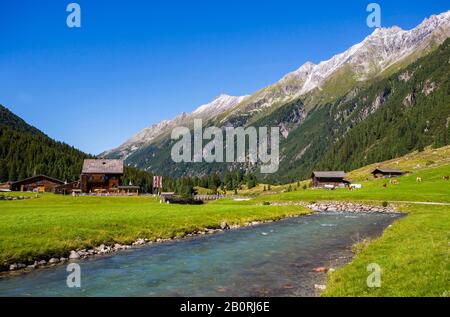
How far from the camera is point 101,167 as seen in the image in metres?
136

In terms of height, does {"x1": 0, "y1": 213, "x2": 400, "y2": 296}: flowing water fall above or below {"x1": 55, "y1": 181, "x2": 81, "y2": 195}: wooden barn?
below

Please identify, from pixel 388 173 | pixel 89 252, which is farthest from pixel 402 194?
pixel 89 252

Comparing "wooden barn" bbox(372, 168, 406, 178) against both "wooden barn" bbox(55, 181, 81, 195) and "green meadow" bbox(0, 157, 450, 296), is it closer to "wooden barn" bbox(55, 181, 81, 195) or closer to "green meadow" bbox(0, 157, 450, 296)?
"green meadow" bbox(0, 157, 450, 296)

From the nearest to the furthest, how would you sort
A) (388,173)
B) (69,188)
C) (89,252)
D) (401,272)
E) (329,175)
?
(401,272), (89,252), (69,188), (329,175), (388,173)

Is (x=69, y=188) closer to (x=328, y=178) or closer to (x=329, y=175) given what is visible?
(x=329, y=175)

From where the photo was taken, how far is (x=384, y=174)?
572ft

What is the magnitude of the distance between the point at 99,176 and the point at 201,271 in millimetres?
116673

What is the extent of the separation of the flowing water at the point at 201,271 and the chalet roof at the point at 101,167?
329 feet

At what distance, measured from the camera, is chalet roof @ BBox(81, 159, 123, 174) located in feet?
440

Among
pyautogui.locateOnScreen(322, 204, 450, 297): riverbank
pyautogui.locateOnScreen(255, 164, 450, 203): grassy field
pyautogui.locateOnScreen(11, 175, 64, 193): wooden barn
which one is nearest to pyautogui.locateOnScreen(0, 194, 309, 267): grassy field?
pyautogui.locateOnScreen(322, 204, 450, 297): riverbank

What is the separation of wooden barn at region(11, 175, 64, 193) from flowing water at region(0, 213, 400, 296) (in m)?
125

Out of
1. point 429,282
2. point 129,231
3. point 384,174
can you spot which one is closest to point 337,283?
point 429,282

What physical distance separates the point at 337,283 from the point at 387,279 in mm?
2497

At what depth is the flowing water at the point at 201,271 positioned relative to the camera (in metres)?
21.2
